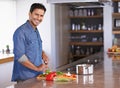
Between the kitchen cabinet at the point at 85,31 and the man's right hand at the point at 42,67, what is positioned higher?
the kitchen cabinet at the point at 85,31

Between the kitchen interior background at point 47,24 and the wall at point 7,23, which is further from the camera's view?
the kitchen interior background at point 47,24

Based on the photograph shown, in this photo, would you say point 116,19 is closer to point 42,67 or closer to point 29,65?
point 42,67

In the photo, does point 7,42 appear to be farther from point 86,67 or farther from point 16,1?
point 86,67

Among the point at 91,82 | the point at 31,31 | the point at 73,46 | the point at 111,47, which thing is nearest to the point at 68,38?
the point at 73,46

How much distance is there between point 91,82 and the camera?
2195 millimetres

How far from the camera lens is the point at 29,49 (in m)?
2.58

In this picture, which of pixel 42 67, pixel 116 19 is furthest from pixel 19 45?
pixel 116 19

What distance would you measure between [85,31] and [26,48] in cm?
297

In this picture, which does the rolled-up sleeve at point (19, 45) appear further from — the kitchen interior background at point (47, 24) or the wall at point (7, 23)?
the kitchen interior background at point (47, 24)

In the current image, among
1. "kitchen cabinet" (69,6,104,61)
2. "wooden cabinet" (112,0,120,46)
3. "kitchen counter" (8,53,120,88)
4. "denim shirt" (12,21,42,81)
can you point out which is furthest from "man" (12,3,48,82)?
"kitchen cabinet" (69,6,104,61)

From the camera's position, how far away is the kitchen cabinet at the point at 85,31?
17.9ft

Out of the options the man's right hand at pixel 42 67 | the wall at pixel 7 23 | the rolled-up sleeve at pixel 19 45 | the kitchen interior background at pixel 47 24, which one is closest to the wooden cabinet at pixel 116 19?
the kitchen interior background at pixel 47 24

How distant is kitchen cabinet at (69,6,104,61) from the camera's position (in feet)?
17.9

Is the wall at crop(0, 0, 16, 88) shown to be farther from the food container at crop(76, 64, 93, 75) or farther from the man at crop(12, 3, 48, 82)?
the food container at crop(76, 64, 93, 75)
